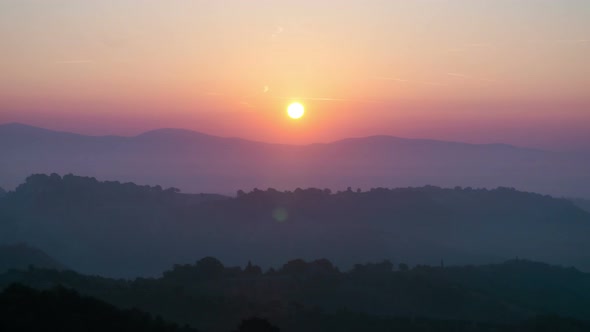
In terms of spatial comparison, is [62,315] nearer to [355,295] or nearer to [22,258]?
[355,295]

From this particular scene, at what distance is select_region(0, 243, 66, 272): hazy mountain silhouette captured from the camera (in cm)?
6506

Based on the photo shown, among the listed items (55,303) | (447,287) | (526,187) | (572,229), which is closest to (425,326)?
(447,287)

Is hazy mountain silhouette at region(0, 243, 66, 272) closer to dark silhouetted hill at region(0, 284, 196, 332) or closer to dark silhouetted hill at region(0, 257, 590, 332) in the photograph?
dark silhouetted hill at region(0, 257, 590, 332)

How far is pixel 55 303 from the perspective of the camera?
2628 cm

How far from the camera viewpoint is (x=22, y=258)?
2638 inches

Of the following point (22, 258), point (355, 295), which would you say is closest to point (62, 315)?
point (355, 295)

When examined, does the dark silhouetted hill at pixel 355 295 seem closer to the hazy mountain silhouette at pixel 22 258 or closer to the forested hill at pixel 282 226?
the hazy mountain silhouette at pixel 22 258

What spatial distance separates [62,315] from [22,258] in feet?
146

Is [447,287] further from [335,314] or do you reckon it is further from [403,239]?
[403,239]

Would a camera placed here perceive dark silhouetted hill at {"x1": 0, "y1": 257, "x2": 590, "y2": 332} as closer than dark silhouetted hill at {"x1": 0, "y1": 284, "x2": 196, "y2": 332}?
No

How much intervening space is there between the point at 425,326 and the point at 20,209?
278 feet

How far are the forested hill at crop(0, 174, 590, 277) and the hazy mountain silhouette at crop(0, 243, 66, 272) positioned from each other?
17.3 m

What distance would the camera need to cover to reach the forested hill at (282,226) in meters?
93.5

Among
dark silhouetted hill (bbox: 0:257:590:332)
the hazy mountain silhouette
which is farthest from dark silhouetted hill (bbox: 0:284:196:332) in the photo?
the hazy mountain silhouette
